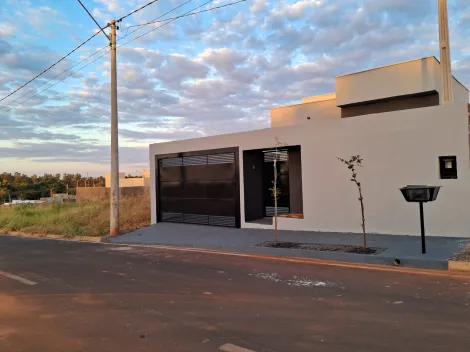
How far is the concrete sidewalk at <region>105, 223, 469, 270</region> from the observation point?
9.16 metres

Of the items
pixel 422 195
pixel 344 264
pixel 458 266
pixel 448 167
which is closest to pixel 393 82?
pixel 448 167

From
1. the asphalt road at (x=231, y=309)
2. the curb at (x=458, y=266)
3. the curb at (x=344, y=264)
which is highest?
the curb at (x=458, y=266)

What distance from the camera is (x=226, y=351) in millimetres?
4457

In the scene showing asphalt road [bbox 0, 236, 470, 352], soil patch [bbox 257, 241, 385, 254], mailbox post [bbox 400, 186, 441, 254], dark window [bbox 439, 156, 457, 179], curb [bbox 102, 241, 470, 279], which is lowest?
asphalt road [bbox 0, 236, 470, 352]

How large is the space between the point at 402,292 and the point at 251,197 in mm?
10114

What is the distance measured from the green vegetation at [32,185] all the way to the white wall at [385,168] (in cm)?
4145

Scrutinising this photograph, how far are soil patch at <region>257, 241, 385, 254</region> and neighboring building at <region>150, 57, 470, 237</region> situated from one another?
234cm

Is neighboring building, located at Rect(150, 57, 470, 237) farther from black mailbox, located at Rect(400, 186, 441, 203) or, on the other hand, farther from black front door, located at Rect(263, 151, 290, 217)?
black mailbox, located at Rect(400, 186, 441, 203)

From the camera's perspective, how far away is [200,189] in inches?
702

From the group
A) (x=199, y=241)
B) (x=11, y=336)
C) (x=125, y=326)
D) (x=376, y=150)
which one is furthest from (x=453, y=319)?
(x=199, y=241)

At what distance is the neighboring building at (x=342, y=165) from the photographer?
37.6 ft

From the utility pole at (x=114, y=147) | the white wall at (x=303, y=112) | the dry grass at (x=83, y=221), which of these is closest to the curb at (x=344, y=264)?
the utility pole at (x=114, y=147)

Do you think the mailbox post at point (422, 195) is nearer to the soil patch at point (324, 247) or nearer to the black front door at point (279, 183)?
the soil patch at point (324, 247)

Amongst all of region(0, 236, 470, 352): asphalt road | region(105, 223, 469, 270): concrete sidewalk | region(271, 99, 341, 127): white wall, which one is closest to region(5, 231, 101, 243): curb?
region(105, 223, 469, 270): concrete sidewalk
